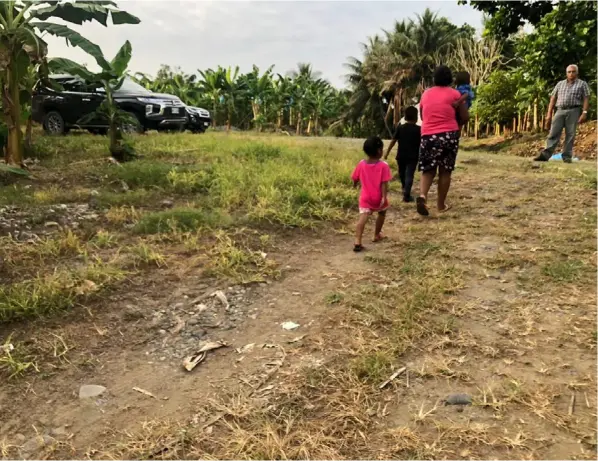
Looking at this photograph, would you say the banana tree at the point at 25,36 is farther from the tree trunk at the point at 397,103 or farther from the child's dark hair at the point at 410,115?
the tree trunk at the point at 397,103

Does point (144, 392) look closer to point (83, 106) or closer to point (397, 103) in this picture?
point (83, 106)

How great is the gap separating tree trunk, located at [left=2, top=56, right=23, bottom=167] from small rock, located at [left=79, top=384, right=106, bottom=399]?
5505 mm

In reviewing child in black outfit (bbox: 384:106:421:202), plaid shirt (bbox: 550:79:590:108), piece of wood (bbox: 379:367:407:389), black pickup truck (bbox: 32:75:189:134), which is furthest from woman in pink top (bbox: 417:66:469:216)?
black pickup truck (bbox: 32:75:189:134)

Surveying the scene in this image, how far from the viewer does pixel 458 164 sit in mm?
8500

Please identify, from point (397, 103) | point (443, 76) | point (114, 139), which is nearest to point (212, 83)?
point (397, 103)

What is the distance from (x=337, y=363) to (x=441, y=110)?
3301 mm

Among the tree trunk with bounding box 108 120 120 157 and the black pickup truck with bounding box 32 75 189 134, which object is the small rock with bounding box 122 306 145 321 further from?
the black pickup truck with bounding box 32 75 189 134

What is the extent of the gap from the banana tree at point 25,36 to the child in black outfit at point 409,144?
13.7ft

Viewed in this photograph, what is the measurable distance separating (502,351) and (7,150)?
7.00 meters

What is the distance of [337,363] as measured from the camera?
2.59 metres

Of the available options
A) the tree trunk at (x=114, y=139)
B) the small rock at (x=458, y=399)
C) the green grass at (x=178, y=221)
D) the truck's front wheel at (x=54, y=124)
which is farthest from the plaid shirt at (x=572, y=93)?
the truck's front wheel at (x=54, y=124)

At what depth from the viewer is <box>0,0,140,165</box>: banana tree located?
6445mm

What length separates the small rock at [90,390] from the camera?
2.43 m

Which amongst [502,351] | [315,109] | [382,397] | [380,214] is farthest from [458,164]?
[315,109]
